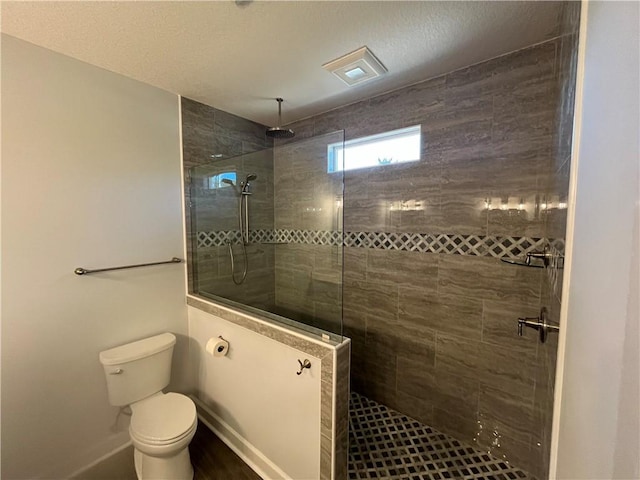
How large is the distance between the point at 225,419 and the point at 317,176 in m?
1.92

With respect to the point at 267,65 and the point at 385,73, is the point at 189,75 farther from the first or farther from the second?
the point at 385,73

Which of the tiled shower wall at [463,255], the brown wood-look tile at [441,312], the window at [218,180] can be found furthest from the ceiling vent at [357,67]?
the brown wood-look tile at [441,312]

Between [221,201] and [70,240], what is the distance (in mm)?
1021

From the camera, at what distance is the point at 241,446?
172 centimetres

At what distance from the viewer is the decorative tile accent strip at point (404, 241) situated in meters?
1.52

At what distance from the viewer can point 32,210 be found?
1.40m

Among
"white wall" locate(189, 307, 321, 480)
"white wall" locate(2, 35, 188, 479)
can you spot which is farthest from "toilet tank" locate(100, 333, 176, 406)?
"white wall" locate(189, 307, 321, 480)

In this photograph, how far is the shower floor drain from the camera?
1.55 m

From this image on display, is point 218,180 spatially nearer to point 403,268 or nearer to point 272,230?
point 272,230

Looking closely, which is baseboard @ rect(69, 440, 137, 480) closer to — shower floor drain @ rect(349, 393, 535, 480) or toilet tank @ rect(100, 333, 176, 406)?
toilet tank @ rect(100, 333, 176, 406)

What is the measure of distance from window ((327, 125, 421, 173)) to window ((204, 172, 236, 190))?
990 mm

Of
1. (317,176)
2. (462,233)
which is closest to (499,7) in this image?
(462,233)

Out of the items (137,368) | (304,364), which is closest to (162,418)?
(137,368)

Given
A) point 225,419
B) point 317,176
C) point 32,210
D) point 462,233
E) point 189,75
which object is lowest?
point 225,419
